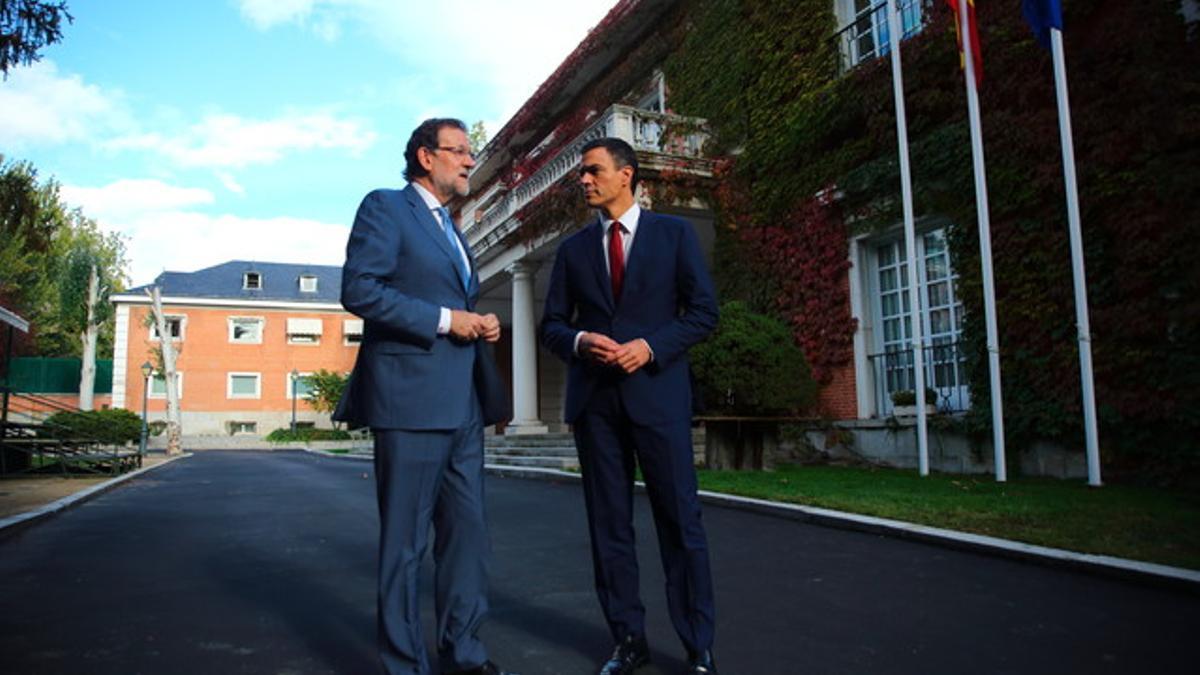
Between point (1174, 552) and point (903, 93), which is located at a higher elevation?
point (903, 93)

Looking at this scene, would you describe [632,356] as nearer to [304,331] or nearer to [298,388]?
[298,388]

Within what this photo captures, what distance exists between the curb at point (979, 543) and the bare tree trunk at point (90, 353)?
122 ft

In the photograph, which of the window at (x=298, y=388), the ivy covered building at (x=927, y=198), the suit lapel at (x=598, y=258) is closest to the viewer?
the suit lapel at (x=598, y=258)

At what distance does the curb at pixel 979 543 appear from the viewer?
345 centimetres

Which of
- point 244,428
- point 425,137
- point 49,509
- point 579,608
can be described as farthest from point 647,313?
point 244,428

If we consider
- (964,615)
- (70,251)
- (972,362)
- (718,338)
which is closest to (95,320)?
(70,251)

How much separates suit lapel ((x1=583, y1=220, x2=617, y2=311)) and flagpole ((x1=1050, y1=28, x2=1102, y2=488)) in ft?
18.9

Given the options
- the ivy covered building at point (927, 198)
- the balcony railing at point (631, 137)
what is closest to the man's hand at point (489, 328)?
the ivy covered building at point (927, 198)

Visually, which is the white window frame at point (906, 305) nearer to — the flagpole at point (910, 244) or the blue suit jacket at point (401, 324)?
the flagpole at point (910, 244)

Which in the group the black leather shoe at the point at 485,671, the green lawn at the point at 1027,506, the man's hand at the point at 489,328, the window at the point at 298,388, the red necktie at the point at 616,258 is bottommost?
the black leather shoe at the point at 485,671

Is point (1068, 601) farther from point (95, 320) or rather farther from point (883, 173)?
point (95, 320)

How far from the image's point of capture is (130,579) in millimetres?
4309

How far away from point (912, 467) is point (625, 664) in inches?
312

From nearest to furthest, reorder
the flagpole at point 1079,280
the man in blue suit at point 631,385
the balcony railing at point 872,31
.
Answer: the man in blue suit at point 631,385, the flagpole at point 1079,280, the balcony railing at point 872,31
